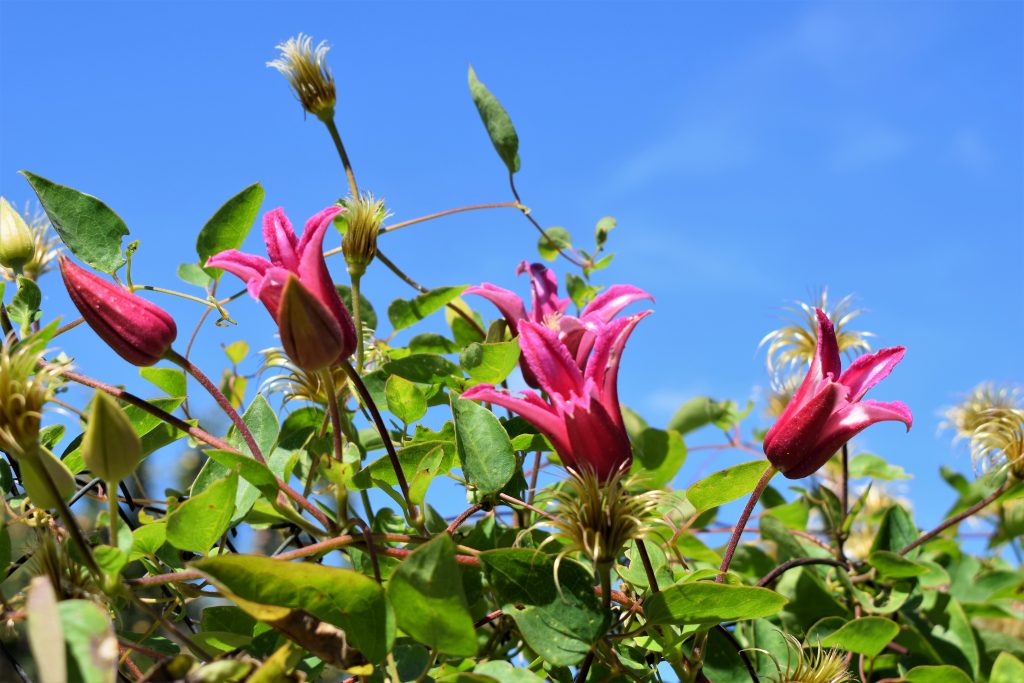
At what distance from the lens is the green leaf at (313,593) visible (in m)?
0.63

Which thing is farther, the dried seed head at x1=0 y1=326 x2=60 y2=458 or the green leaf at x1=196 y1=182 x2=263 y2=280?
the green leaf at x1=196 y1=182 x2=263 y2=280

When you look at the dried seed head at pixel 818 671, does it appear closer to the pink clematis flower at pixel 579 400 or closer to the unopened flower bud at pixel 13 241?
the pink clematis flower at pixel 579 400

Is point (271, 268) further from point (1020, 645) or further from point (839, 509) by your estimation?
point (1020, 645)

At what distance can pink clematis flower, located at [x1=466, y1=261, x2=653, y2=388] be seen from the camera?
1.01 metres

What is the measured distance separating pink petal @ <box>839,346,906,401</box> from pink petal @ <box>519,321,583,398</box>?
0.25 meters

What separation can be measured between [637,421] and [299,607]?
931 millimetres

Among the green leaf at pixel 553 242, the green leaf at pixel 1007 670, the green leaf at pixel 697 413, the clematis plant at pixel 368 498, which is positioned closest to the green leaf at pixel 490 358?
the clematis plant at pixel 368 498

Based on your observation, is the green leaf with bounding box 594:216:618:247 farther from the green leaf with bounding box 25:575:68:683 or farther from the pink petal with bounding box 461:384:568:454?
the green leaf with bounding box 25:575:68:683

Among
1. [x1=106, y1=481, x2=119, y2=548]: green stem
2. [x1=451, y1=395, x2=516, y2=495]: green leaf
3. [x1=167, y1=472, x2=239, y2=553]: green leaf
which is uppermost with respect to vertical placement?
[x1=451, y1=395, x2=516, y2=495]: green leaf

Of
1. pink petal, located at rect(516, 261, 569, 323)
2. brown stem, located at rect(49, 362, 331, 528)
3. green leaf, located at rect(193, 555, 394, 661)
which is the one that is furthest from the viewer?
pink petal, located at rect(516, 261, 569, 323)

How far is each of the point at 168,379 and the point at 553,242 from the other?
2.04 ft

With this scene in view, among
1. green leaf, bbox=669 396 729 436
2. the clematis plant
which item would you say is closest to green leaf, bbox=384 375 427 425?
the clematis plant

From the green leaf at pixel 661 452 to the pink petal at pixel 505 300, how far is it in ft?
1.26

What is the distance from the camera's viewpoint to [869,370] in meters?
0.91
